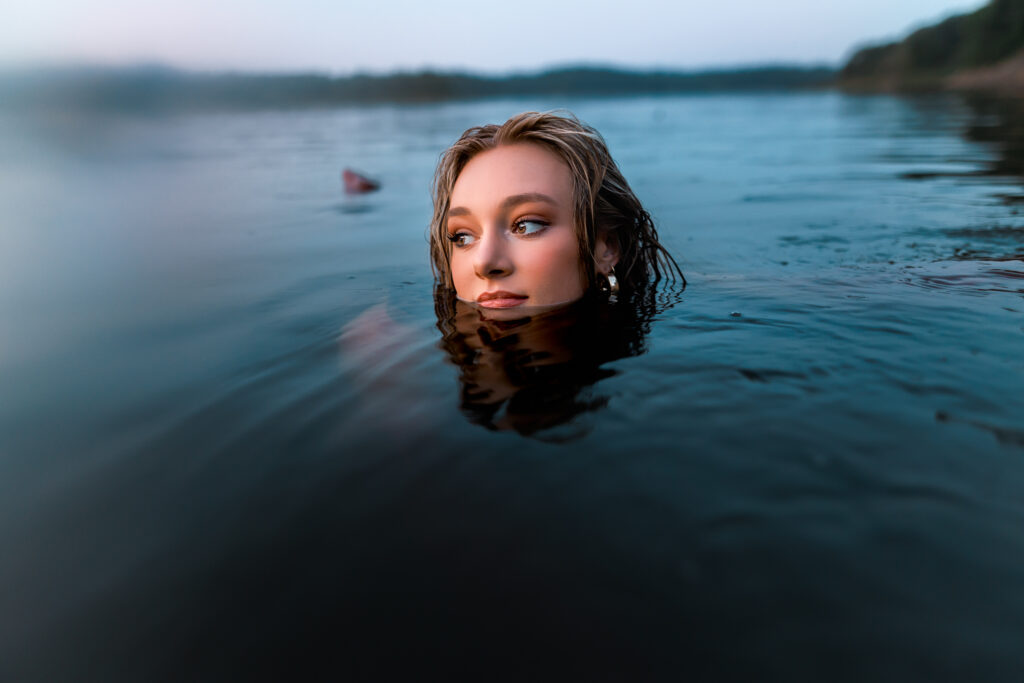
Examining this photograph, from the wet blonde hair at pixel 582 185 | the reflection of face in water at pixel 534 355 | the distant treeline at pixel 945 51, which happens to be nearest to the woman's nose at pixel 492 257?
the reflection of face in water at pixel 534 355

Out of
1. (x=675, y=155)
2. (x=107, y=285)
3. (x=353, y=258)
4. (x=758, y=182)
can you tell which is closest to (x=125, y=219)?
(x=107, y=285)

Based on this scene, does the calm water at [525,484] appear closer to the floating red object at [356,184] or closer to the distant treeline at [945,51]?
the floating red object at [356,184]

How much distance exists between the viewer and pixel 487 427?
2.31m

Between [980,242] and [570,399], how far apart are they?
16.6 ft

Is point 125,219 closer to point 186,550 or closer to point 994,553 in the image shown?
point 186,550

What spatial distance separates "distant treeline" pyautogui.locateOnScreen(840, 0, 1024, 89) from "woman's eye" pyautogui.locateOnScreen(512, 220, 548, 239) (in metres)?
63.7

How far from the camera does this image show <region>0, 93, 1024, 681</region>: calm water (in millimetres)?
1388

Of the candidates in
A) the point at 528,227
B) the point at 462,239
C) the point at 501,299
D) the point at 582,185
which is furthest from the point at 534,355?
the point at 582,185

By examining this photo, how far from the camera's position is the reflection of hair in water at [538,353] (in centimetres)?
243

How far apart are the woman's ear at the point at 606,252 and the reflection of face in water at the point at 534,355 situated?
0.25 meters

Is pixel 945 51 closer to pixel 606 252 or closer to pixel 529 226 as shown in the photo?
pixel 606 252

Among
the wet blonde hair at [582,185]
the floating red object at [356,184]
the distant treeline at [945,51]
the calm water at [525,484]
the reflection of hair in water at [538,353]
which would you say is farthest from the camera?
the distant treeline at [945,51]

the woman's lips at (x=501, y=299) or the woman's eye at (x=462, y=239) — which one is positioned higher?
the woman's eye at (x=462, y=239)

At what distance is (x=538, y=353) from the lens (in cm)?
300
